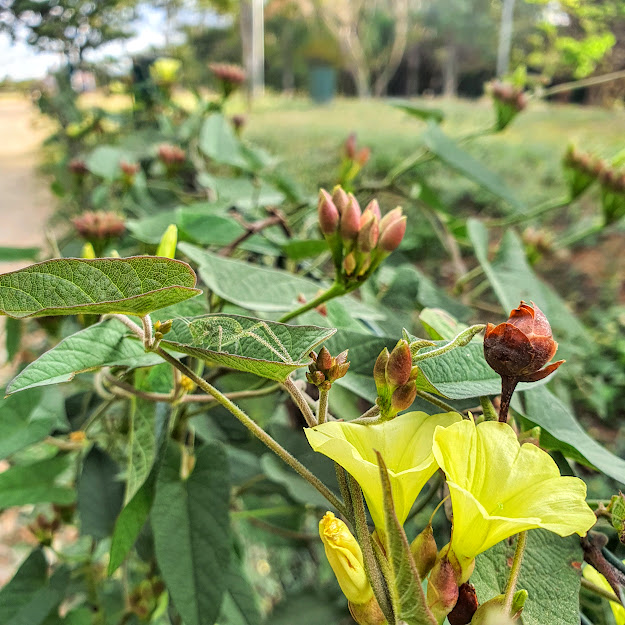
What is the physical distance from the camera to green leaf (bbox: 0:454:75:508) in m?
0.38

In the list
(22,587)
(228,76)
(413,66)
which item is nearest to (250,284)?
(22,587)

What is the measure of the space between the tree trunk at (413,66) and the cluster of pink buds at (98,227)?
6.47 metres

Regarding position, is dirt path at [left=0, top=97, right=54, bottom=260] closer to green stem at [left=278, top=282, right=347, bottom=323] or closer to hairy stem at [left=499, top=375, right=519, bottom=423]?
green stem at [left=278, top=282, right=347, bottom=323]

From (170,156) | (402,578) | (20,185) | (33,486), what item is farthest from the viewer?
(20,185)

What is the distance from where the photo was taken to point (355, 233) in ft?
0.95

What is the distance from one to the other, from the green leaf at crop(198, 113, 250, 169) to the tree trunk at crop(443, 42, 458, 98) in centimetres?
543

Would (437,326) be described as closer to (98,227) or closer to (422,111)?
(98,227)

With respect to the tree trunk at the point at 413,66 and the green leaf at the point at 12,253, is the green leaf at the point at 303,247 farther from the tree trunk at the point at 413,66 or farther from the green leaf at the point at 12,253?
the tree trunk at the point at 413,66

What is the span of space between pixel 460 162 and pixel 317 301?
38 centimetres

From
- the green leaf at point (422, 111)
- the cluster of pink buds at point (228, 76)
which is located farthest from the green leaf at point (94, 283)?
the cluster of pink buds at point (228, 76)

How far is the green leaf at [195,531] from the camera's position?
0.99 feet

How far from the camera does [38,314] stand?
180mm

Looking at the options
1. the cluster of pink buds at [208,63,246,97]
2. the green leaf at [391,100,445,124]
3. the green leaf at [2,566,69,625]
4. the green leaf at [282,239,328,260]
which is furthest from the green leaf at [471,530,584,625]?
the cluster of pink buds at [208,63,246,97]

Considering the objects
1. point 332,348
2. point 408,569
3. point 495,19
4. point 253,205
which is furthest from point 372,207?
point 495,19
